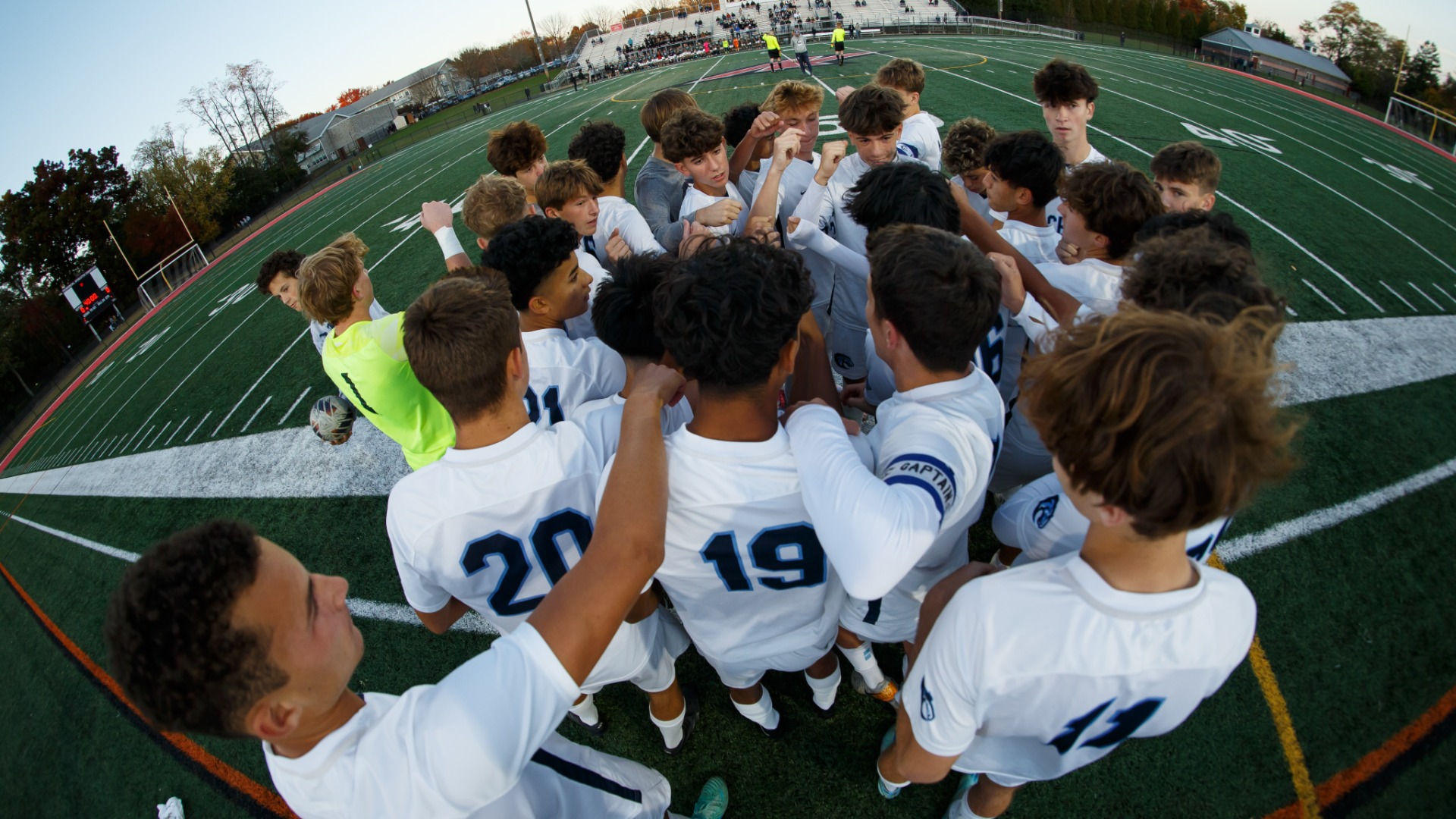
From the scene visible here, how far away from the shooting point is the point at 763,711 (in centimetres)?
280

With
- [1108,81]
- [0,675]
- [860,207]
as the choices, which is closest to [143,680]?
[860,207]

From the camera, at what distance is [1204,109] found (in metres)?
14.0

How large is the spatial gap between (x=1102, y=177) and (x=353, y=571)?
526 cm

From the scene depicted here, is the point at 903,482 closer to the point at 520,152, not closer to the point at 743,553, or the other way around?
the point at 743,553

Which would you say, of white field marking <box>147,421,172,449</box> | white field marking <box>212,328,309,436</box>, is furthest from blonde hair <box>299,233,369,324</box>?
white field marking <box>147,421,172,449</box>

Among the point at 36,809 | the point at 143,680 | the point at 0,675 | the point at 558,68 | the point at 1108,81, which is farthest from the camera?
the point at 558,68

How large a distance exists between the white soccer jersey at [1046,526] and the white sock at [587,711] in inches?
82.2

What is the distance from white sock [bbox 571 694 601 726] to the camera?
9.86 ft

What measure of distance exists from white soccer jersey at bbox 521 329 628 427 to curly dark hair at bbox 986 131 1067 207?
7.99ft

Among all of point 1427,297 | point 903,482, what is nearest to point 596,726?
point 903,482

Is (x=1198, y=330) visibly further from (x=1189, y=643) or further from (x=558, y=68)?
(x=558, y=68)

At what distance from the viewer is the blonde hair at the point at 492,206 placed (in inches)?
149

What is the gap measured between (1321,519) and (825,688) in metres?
3.32

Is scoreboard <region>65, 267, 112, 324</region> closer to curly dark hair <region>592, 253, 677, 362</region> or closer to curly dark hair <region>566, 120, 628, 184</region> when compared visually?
curly dark hair <region>566, 120, 628, 184</region>
